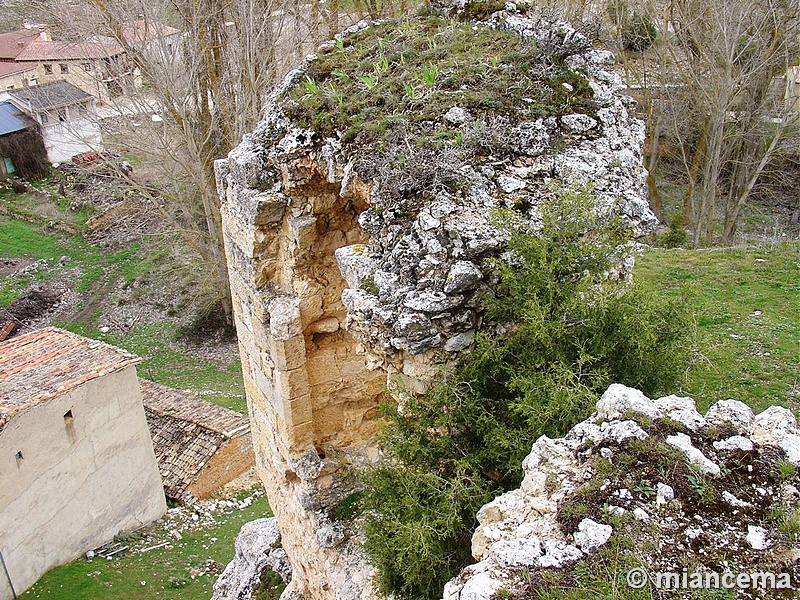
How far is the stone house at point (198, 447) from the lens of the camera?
12469 millimetres

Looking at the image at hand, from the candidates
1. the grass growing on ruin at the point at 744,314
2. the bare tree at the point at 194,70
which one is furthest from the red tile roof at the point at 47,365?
the grass growing on ruin at the point at 744,314

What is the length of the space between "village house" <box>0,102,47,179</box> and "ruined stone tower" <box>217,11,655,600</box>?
81.8 ft

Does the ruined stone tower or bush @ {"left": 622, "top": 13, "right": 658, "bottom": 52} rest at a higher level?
bush @ {"left": 622, "top": 13, "right": 658, "bottom": 52}

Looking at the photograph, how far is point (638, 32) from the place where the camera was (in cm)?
1920

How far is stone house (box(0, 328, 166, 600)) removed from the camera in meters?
9.84

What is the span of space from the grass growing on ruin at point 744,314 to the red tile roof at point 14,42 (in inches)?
1316

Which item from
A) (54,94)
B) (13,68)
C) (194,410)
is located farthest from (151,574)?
(13,68)

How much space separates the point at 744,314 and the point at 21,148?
2754 centimetres

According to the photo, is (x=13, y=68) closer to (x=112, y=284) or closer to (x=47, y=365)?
(x=112, y=284)

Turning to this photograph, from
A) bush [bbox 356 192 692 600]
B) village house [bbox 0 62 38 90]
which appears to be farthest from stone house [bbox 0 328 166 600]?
village house [bbox 0 62 38 90]

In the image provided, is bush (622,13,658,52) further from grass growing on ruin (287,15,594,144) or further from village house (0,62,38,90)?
village house (0,62,38,90)

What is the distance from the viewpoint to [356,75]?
5969 mm

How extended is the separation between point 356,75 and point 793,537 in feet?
15.8

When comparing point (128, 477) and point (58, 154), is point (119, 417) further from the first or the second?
point (58, 154)
